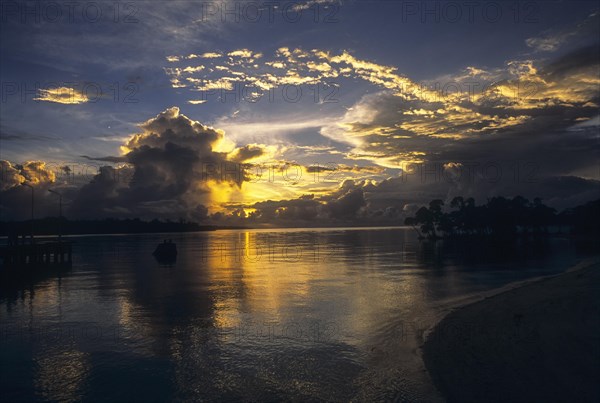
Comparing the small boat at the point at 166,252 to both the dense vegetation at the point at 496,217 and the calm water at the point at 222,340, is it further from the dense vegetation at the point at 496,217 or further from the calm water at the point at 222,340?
the dense vegetation at the point at 496,217

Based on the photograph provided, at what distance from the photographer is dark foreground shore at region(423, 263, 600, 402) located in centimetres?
1382

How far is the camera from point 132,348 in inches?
823

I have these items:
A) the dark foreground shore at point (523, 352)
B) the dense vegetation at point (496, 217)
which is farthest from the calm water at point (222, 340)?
the dense vegetation at point (496, 217)

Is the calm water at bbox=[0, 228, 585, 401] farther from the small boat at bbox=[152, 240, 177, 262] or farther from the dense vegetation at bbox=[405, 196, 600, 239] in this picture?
the dense vegetation at bbox=[405, 196, 600, 239]

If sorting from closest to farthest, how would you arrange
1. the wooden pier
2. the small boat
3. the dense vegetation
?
the wooden pier < the small boat < the dense vegetation

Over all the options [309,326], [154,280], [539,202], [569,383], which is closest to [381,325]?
[309,326]

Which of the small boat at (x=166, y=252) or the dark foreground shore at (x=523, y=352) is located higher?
the dark foreground shore at (x=523, y=352)

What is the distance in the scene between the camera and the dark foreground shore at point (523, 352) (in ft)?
45.3

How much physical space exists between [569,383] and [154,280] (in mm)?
45757

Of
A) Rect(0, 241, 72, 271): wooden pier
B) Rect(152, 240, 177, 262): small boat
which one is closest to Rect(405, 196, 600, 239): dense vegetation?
Rect(152, 240, 177, 262): small boat

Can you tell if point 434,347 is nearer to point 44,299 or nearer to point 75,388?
point 75,388

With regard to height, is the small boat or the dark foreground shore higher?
the dark foreground shore

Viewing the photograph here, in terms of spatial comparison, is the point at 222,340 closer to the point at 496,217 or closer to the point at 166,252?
the point at 166,252

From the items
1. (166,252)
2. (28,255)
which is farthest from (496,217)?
(28,255)
